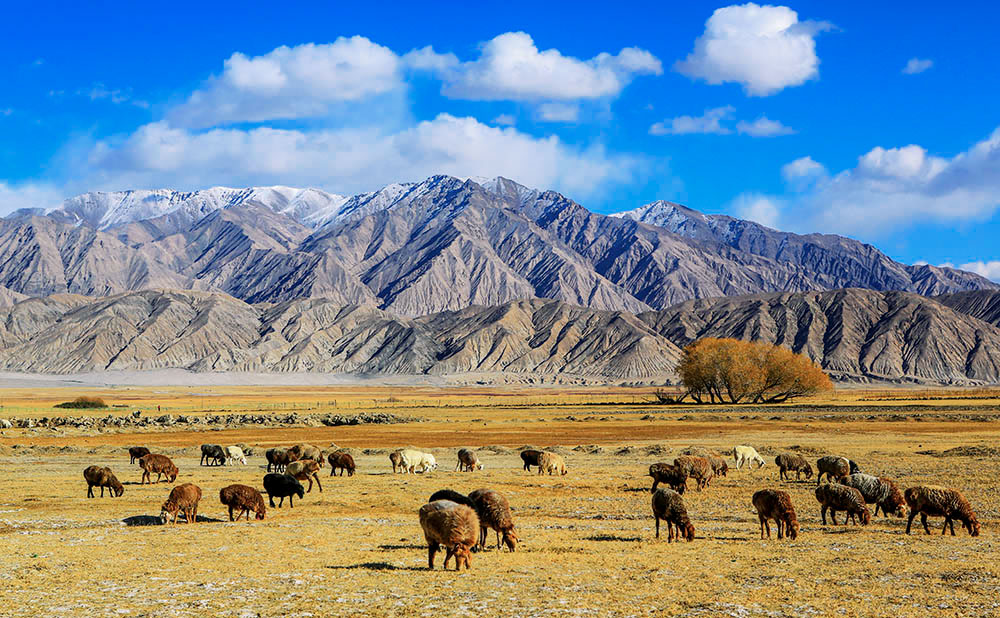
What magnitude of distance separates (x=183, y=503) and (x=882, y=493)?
56.3 ft

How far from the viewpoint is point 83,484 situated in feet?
97.9

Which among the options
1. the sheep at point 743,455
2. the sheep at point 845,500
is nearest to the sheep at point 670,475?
the sheep at point 845,500

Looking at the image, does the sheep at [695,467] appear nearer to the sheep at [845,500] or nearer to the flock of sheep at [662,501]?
the flock of sheep at [662,501]

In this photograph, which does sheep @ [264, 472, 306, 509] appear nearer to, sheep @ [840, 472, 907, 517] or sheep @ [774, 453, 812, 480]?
sheep @ [840, 472, 907, 517]

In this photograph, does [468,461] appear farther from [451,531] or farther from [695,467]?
[451,531]

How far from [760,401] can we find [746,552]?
10578cm

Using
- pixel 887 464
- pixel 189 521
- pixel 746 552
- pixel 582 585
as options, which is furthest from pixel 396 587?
pixel 887 464

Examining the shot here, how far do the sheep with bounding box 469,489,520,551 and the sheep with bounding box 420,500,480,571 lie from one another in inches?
58.6

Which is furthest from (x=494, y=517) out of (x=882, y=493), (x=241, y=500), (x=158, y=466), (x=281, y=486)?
(x=158, y=466)

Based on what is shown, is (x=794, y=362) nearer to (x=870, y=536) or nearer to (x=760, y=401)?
(x=760, y=401)

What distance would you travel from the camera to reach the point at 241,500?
69.4ft

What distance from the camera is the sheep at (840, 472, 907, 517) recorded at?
69.7ft

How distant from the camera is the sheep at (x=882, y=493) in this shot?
836 inches

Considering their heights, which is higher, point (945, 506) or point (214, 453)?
point (214, 453)
